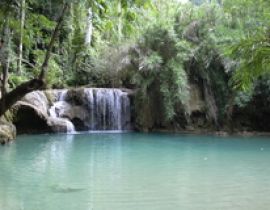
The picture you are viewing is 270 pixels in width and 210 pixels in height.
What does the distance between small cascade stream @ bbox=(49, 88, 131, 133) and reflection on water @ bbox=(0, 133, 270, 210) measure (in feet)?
15.4

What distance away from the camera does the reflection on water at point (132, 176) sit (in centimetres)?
639

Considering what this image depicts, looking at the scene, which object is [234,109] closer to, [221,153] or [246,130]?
[246,130]

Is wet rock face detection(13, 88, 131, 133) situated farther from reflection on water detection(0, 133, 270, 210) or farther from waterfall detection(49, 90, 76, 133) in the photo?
reflection on water detection(0, 133, 270, 210)

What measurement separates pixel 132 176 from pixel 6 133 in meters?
6.93

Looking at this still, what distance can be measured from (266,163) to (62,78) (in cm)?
1430

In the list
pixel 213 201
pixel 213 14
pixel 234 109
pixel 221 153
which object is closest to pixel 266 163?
pixel 221 153

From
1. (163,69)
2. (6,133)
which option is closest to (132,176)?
(6,133)

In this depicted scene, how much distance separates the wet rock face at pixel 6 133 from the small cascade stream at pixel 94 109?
13.8 feet

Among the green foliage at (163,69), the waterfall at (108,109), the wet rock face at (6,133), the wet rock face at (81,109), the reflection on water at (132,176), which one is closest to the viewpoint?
the reflection on water at (132,176)

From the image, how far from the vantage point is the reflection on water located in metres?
6.39

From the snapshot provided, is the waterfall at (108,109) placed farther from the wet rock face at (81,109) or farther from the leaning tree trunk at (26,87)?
the leaning tree trunk at (26,87)

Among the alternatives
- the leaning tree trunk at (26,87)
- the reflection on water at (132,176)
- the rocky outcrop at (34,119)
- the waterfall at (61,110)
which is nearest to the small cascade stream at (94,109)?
the waterfall at (61,110)

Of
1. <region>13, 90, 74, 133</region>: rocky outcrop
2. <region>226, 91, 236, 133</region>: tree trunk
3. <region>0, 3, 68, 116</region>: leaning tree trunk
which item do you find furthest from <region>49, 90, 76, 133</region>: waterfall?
<region>0, 3, 68, 116</region>: leaning tree trunk

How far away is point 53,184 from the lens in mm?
7551
